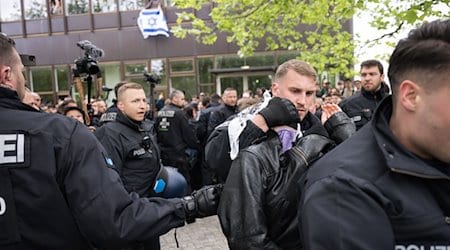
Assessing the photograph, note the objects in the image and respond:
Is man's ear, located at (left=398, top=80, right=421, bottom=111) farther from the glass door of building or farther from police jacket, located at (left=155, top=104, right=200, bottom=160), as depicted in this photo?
the glass door of building

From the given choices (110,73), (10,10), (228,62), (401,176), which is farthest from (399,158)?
(10,10)

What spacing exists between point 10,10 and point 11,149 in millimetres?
22260

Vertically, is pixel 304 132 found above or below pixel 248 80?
above

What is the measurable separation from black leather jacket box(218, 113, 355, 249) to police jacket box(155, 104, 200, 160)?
16.6 ft

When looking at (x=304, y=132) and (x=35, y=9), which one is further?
(x=35, y=9)

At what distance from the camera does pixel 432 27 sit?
139cm

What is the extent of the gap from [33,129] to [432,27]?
163 cm

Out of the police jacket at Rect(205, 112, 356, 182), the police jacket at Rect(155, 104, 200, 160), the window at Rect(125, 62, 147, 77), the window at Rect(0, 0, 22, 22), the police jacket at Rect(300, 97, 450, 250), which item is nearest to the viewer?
the police jacket at Rect(300, 97, 450, 250)

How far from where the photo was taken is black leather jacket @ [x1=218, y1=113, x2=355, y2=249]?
2.08 metres

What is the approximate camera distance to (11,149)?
1.98 metres

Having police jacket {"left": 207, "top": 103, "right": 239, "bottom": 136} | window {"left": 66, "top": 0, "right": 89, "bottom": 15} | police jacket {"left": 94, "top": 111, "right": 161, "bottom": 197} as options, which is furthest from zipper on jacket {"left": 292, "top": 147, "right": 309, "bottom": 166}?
window {"left": 66, "top": 0, "right": 89, "bottom": 15}

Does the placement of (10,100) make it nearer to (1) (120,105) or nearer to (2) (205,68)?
(1) (120,105)

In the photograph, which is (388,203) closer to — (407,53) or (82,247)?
(407,53)

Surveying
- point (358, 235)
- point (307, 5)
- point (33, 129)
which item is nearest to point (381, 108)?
point (358, 235)
